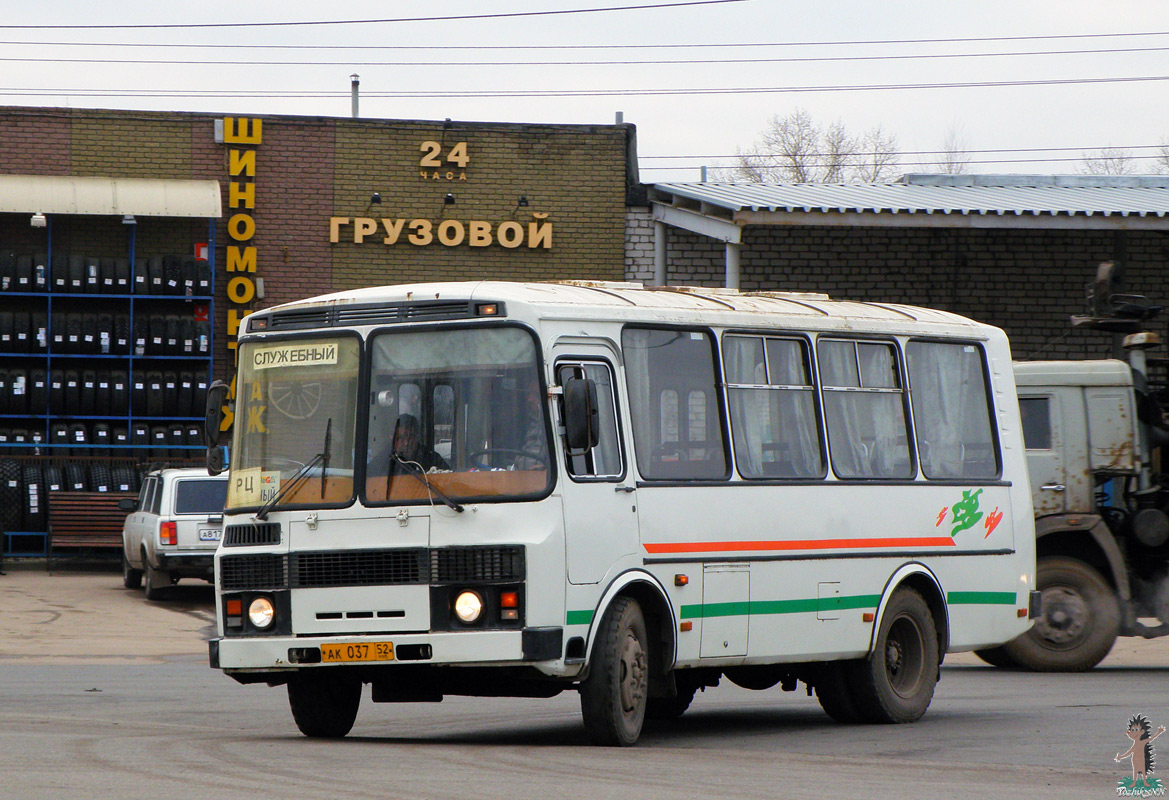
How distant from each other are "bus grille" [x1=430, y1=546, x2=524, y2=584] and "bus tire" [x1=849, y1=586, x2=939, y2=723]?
327 centimetres

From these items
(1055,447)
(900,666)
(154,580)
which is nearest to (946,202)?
(1055,447)

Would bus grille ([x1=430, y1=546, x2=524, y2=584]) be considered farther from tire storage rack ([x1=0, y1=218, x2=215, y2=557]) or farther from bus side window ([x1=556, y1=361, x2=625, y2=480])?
tire storage rack ([x1=0, y1=218, x2=215, y2=557])

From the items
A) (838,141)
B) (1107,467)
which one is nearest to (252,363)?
(1107,467)

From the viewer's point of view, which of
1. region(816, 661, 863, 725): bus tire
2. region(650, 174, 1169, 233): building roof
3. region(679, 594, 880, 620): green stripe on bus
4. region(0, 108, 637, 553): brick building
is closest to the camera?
region(679, 594, 880, 620): green stripe on bus

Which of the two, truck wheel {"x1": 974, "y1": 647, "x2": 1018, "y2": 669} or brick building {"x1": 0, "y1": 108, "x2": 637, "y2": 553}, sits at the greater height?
brick building {"x1": 0, "y1": 108, "x2": 637, "y2": 553}

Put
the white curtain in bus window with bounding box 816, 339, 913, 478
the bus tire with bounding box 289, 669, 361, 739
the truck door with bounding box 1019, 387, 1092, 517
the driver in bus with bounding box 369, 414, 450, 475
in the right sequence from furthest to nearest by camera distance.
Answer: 1. the truck door with bounding box 1019, 387, 1092, 517
2. the white curtain in bus window with bounding box 816, 339, 913, 478
3. the bus tire with bounding box 289, 669, 361, 739
4. the driver in bus with bounding box 369, 414, 450, 475

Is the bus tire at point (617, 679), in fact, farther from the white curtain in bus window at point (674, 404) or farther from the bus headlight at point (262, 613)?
the bus headlight at point (262, 613)

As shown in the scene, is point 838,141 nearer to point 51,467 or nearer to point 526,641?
point 51,467

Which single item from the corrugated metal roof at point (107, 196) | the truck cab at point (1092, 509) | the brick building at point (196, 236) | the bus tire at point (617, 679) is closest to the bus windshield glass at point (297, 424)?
the bus tire at point (617, 679)

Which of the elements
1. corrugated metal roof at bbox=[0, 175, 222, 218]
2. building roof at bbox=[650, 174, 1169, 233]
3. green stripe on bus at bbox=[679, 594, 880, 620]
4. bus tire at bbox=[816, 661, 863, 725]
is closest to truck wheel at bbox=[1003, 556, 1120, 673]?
bus tire at bbox=[816, 661, 863, 725]

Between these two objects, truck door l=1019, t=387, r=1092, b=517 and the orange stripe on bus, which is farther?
truck door l=1019, t=387, r=1092, b=517

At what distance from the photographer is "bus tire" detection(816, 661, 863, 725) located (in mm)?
11312

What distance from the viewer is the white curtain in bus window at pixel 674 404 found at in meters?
9.78

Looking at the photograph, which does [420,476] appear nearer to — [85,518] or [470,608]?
[470,608]
